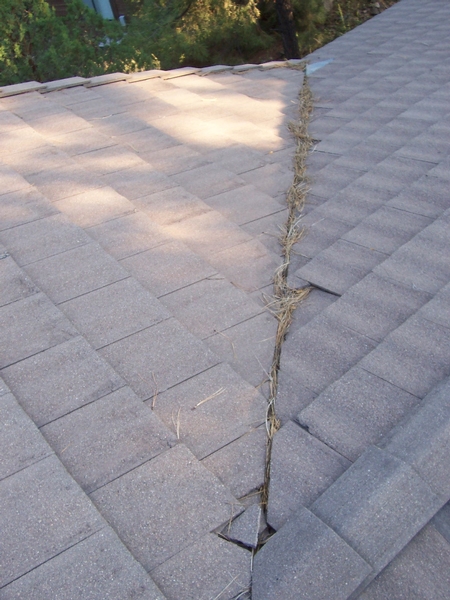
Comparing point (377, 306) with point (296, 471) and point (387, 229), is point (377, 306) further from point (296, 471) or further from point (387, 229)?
point (296, 471)

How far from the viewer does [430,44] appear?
20.7ft

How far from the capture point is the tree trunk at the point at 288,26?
10367 mm

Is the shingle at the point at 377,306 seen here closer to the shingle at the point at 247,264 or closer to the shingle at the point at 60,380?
the shingle at the point at 247,264

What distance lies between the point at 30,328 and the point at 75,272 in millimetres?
486

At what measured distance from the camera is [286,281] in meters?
2.86

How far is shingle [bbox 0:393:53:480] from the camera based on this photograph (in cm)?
188

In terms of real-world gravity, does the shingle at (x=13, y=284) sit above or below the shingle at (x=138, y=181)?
→ above

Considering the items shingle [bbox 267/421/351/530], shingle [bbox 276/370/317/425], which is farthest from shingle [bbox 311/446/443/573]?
shingle [bbox 276/370/317/425]

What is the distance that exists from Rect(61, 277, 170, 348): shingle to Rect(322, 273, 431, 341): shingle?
2.61ft

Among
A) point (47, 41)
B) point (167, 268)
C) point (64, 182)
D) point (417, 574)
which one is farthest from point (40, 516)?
point (47, 41)

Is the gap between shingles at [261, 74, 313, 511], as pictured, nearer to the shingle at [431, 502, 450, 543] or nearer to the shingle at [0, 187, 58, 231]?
the shingle at [431, 502, 450, 543]

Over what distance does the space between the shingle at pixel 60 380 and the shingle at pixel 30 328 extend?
0.05 meters

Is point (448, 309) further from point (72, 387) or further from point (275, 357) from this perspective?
point (72, 387)

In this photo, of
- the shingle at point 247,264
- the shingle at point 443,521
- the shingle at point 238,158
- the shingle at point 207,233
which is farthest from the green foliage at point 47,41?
the shingle at point 443,521
